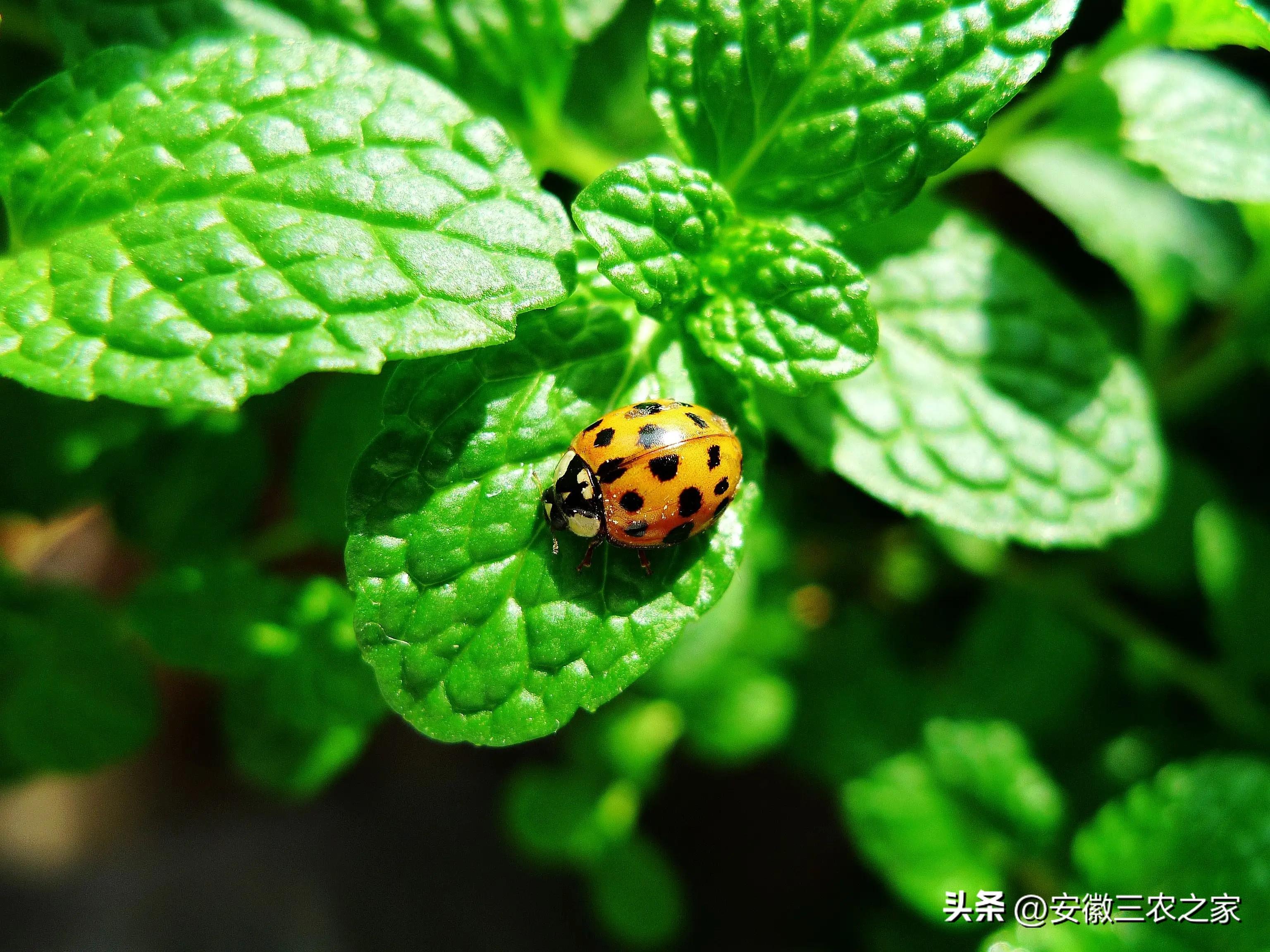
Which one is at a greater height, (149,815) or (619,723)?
(619,723)

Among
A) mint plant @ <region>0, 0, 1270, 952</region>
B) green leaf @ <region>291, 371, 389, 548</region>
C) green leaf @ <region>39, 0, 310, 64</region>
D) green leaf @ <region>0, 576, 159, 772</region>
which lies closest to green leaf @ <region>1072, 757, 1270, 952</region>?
mint plant @ <region>0, 0, 1270, 952</region>

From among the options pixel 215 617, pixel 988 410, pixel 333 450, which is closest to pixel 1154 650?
pixel 988 410

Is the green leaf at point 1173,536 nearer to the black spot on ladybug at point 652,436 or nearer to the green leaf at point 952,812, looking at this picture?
the green leaf at point 952,812

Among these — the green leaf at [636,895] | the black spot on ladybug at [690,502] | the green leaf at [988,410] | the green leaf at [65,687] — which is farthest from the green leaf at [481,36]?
the green leaf at [636,895]

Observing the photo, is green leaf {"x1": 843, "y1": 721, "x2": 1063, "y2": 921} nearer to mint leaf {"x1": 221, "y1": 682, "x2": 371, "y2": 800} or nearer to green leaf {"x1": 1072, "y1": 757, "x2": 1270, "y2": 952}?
green leaf {"x1": 1072, "y1": 757, "x2": 1270, "y2": 952}

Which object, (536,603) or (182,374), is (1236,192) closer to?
(536,603)

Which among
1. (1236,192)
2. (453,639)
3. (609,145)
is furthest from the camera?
(609,145)

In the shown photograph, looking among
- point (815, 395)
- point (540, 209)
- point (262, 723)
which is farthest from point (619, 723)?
point (540, 209)
